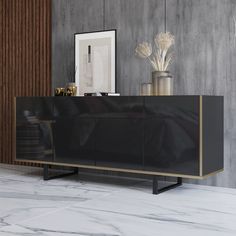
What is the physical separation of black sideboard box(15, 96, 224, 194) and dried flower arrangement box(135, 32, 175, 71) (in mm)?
404

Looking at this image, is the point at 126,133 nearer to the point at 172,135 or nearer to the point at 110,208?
the point at 172,135

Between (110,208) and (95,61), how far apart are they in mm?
1606

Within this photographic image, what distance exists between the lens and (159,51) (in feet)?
12.0

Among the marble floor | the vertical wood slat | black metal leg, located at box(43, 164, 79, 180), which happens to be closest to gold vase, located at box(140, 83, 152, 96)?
the marble floor

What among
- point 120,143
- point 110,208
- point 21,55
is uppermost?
point 21,55

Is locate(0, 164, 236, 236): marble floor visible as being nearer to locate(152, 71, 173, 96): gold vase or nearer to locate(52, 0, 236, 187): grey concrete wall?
locate(52, 0, 236, 187): grey concrete wall

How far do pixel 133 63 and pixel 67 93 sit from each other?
0.64 meters

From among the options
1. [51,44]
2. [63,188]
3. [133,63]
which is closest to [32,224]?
[63,188]

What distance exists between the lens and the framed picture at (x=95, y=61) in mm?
3984

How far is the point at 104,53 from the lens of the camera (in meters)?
4.01

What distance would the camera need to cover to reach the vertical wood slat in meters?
4.54

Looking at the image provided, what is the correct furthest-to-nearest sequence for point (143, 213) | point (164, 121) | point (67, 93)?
point (67, 93) → point (164, 121) → point (143, 213)

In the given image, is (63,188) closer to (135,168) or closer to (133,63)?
(135,168)

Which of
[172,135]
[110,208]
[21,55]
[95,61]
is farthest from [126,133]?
[21,55]
